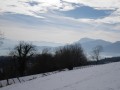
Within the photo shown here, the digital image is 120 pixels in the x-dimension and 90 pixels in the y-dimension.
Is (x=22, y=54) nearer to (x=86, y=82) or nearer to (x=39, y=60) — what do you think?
(x=39, y=60)

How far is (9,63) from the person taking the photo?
9312 centimetres

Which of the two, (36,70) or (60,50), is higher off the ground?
→ (60,50)

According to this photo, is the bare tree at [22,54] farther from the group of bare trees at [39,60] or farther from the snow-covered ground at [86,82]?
the snow-covered ground at [86,82]

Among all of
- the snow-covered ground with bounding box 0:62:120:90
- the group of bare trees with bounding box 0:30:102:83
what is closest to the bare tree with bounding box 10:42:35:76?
the group of bare trees with bounding box 0:30:102:83

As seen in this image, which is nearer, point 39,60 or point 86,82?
point 86,82

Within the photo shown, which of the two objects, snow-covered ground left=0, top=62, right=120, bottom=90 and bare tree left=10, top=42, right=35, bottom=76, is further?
bare tree left=10, top=42, right=35, bottom=76

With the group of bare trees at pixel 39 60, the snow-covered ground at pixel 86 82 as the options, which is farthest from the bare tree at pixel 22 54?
the snow-covered ground at pixel 86 82

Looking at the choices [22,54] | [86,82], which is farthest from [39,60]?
[86,82]

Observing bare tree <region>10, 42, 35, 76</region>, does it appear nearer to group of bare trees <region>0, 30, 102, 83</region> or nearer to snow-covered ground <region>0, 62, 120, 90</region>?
group of bare trees <region>0, 30, 102, 83</region>

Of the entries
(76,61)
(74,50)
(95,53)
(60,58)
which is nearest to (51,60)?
(60,58)

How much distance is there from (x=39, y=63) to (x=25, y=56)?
14.5 m

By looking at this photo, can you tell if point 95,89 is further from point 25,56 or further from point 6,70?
point 6,70

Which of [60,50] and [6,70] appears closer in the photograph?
[6,70]

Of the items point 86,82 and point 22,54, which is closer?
point 86,82
